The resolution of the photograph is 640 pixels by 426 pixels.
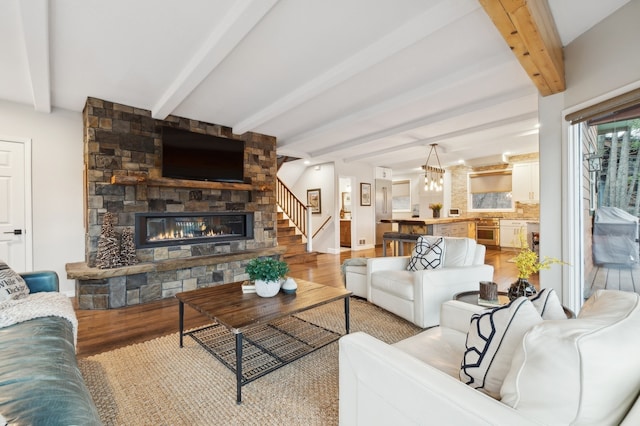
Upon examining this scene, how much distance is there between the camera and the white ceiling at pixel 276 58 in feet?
6.98

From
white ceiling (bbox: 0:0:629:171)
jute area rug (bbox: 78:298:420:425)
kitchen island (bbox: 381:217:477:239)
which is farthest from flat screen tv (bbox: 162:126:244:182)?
kitchen island (bbox: 381:217:477:239)

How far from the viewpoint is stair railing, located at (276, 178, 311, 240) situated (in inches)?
302

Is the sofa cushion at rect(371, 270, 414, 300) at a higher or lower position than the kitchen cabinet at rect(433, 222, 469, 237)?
lower

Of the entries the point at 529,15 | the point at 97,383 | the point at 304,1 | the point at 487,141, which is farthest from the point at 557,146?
the point at 97,383

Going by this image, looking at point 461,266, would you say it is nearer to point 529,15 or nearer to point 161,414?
point 529,15

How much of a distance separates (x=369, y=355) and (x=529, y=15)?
6.32 ft

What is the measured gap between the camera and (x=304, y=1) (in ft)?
6.70

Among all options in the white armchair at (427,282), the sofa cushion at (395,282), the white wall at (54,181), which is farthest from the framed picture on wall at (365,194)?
the white wall at (54,181)

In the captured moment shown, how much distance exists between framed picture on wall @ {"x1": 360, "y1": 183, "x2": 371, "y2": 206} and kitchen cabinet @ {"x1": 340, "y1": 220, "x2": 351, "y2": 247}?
28.0 inches

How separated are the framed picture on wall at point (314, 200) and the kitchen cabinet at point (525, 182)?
202 inches

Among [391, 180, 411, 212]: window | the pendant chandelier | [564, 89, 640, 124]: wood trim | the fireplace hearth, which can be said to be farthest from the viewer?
[391, 180, 411, 212]: window

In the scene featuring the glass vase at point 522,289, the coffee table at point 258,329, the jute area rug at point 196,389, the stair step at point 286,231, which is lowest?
the jute area rug at point 196,389

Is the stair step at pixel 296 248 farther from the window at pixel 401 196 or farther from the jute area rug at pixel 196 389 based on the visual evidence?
the window at pixel 401 196

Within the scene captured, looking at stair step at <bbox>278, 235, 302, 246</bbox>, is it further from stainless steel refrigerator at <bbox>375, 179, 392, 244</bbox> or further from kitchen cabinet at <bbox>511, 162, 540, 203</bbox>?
kitchen cabinet at <bbox>511, 162, 540, 203</bbox>
